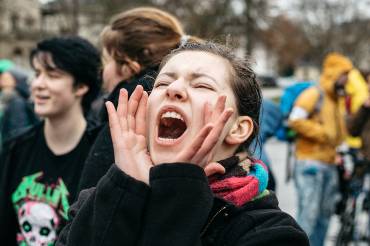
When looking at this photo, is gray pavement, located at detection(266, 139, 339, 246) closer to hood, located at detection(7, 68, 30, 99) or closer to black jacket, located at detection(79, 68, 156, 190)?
hood, located at detection(7, 68, 30, 99)

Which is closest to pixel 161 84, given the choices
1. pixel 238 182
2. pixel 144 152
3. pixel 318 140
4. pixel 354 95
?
pixel 144 152

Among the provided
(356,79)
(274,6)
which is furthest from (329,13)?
(356,79)

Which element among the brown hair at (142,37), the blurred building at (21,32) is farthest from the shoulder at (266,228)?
the blurred building at (21,32)

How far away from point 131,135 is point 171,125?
0.12 meters

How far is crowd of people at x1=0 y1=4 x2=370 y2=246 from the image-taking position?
157 cm

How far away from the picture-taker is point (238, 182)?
1740 millimetres

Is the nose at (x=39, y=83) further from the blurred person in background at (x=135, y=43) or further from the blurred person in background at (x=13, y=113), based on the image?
the blurred person in background at (x=13, y=113)

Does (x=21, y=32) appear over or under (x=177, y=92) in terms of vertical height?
under

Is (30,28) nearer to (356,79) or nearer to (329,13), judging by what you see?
(329,13)

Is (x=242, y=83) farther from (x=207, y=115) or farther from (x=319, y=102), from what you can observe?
(x=319, y=102)

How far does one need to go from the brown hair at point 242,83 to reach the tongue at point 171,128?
0.25 meters

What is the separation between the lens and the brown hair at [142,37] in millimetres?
2742

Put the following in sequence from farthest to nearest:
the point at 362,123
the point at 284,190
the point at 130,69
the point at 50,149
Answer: the point at 284,190 < the point at 362,123 < the point at 50,149 < the point at 130,69

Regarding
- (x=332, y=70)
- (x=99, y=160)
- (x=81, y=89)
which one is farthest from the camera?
(x=332, y=70)
